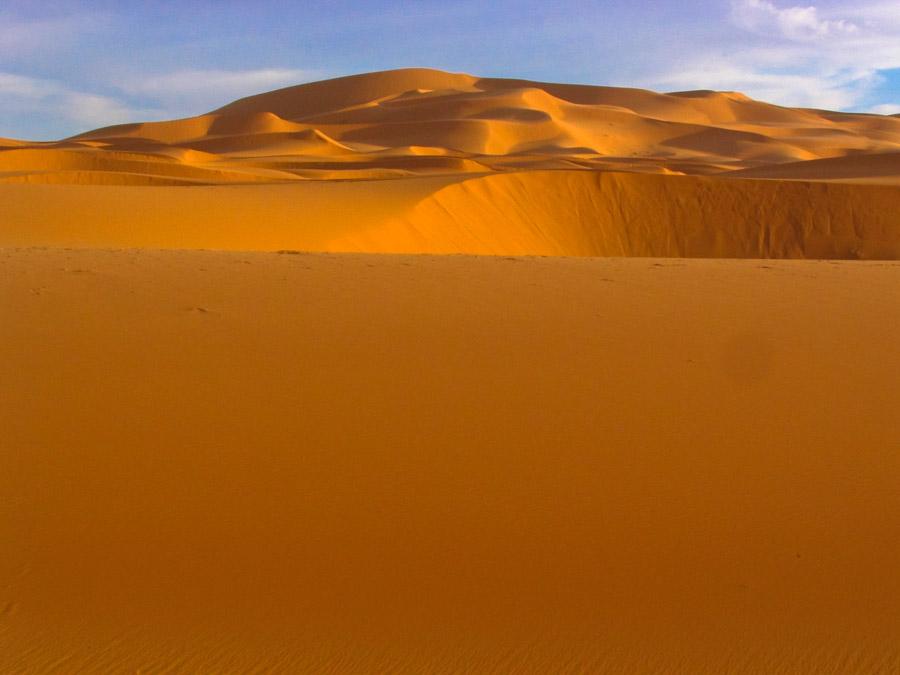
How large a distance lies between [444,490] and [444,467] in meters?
0.17

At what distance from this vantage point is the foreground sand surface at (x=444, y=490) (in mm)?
2373

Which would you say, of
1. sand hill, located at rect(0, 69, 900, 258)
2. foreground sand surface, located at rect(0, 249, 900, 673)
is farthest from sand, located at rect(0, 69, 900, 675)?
sand hill, located at rect(0, 69, 900, 258)

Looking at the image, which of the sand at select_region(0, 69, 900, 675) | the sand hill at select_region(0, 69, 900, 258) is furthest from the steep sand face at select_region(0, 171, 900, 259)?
the sand at select_region(0, 69, 900, 675)

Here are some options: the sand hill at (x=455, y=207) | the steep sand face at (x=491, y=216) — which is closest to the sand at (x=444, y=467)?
the steep sand face at (x=491, y=216)

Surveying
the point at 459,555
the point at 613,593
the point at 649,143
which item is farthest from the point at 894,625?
the point at 649,143

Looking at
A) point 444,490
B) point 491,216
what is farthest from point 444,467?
point 491,216

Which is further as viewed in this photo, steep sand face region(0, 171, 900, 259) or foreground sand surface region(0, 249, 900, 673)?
steep sand face region(0, 171, 900, 259)

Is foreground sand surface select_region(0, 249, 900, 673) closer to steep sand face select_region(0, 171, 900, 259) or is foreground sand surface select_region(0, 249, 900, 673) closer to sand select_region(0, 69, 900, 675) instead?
sand select_region(0, 69, 900, 675)

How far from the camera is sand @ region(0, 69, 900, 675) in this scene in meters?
2.39

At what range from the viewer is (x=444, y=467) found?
3.25 m

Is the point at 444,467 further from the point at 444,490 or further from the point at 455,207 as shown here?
the point at 455,207

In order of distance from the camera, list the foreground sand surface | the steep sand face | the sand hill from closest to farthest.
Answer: the foreground sand surface < the steep sand face < the sand hill

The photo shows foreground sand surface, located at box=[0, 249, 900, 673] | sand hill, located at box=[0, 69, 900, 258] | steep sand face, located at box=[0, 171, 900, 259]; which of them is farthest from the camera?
sand hill, located at box=[0, 69, 900, 258]

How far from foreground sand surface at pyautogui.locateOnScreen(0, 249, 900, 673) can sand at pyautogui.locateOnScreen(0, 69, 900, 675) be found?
1cm
